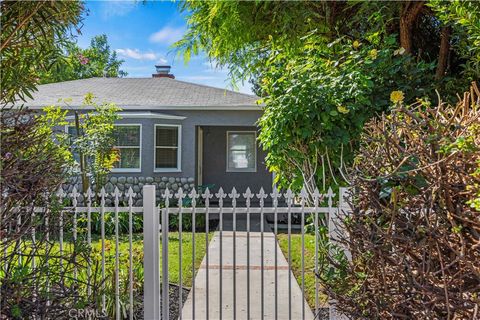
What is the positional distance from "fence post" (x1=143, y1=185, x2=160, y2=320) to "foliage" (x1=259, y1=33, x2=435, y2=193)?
1665 millimetres

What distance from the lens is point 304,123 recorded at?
171 inches

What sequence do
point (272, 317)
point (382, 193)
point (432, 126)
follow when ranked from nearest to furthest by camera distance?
1. point (432, 126)
2. point (382, 193)
3. point (272, 317)

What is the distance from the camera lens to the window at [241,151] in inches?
591

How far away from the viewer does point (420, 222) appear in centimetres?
230

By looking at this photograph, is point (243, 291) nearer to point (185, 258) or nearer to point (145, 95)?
point (185, 258)

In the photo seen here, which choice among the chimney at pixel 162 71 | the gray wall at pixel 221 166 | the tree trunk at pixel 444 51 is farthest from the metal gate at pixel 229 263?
the chimney at pixel 162 71

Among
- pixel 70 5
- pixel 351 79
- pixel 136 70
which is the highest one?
pixel 136 70

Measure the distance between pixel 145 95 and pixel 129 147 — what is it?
7.35ft

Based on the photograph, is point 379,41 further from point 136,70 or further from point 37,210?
point 136,70

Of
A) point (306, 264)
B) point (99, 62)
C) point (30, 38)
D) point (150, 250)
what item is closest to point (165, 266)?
point (150, 250)

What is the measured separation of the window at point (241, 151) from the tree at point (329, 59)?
9080 millimetres

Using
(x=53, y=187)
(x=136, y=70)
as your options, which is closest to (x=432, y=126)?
(x=53, y=187)

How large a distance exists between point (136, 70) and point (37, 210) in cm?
1815

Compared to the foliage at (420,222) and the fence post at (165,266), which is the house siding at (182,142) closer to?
the fence post at (165,266)
